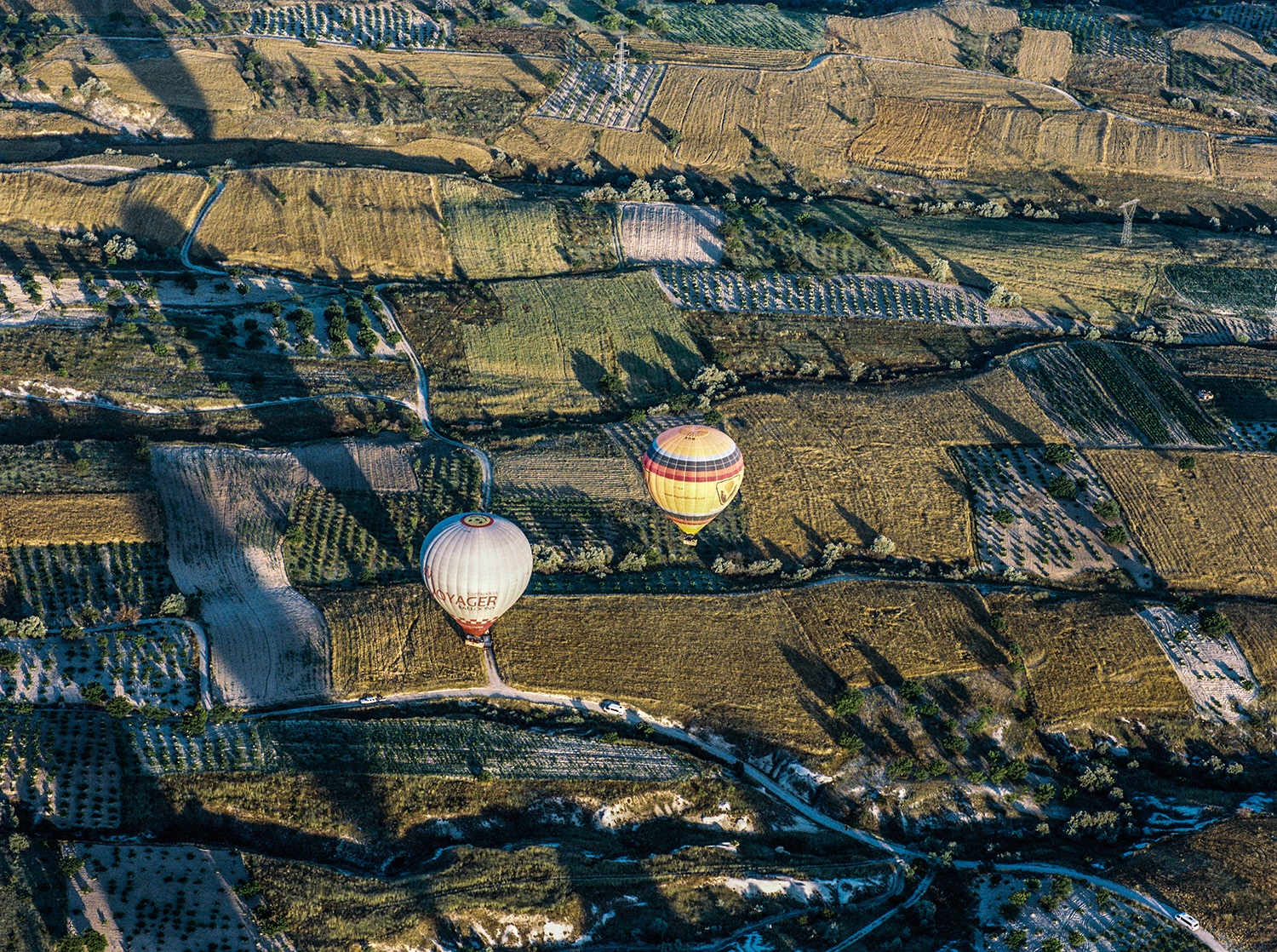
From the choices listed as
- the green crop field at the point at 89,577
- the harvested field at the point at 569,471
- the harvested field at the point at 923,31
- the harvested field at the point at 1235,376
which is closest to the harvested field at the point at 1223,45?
the harvested field at the point at 923,31

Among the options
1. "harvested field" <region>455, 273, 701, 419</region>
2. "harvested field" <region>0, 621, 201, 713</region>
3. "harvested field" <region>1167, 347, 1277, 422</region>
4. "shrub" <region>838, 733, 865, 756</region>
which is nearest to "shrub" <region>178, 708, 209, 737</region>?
"harvested field" <region>0, 621, 201, 713</region>

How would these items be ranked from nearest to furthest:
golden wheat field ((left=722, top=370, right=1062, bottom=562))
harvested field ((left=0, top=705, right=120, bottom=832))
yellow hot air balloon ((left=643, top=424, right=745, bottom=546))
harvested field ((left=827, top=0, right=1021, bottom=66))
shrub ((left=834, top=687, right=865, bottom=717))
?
harvested field ((left=0, top=705, right=120, bottom=832))
shrub ((left=834, top=687, right=865, bottom=717))
yellow hot air balloon ((left=643, top=424, right=745, bottom=546))
golden wheat field ((left=722, top=370, right=1062, bottom=562))
harvested field ((left=827, top=0, right=1021, bottom=66))

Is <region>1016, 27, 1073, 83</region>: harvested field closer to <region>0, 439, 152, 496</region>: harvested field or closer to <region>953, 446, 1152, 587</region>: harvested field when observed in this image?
<region>953, 446, 1152, 587</region>: harvested field

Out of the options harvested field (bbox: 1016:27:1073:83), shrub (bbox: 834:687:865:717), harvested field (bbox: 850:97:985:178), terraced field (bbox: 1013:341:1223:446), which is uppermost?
harvested field (bbox: 1016:27:1073:83)

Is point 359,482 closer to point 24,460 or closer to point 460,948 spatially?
point 24,460

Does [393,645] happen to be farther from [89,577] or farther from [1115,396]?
[1115,396]

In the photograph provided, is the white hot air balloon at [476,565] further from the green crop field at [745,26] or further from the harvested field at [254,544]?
the green crop field at [745,26]
